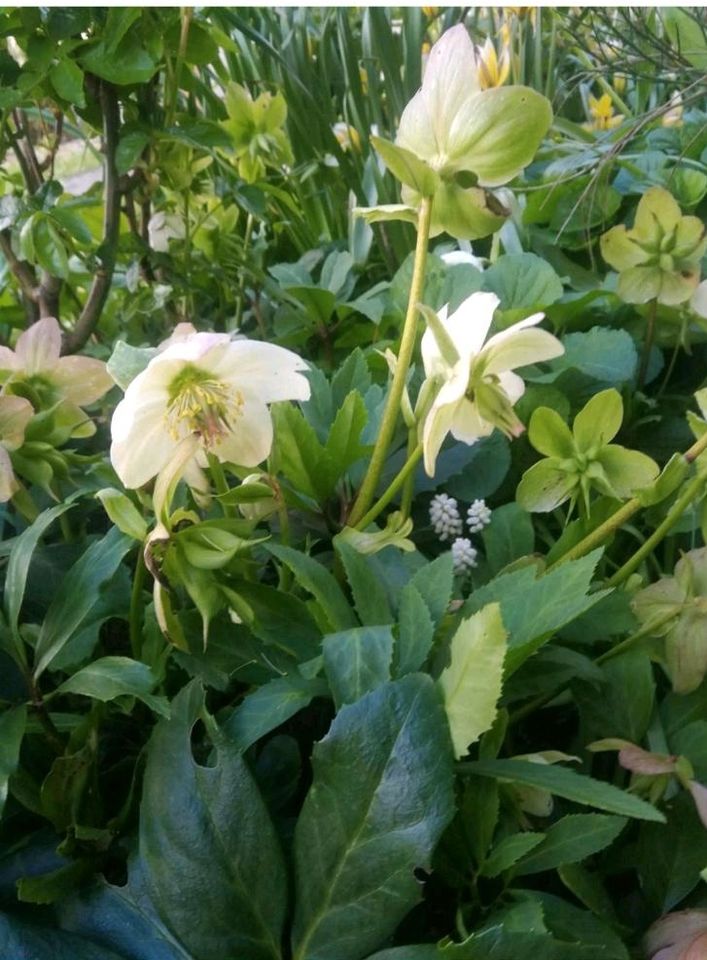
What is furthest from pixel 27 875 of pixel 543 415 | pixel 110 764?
pixel 543 415

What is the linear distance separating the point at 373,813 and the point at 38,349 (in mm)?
314

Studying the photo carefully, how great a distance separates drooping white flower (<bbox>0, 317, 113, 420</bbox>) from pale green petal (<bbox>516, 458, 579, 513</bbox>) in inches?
9.3

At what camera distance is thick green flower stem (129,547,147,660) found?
1.28ft

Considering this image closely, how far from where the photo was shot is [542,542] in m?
0.59

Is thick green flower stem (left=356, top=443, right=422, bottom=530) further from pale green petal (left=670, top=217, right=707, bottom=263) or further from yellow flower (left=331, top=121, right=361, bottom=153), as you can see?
yellow flower (left=331, top=121, right=361, bottom=153)

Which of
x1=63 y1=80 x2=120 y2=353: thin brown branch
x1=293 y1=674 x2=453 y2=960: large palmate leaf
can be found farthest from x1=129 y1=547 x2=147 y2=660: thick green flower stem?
x1=63 y1=80 x2=120 y2=353: thin brown branch

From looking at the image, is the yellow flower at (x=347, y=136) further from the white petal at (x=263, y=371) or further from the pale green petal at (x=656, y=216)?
the white petal at (x=263, y=371)

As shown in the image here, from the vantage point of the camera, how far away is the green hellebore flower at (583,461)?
1.49 ft

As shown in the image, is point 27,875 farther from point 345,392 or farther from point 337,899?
point 345,392

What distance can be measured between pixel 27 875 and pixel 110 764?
0.07m

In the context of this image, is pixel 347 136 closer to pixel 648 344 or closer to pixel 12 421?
pixel 648 344

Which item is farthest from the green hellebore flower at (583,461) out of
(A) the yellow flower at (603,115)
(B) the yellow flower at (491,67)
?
(A) the yellow flower at (603,115)

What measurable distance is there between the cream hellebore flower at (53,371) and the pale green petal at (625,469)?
277 mm

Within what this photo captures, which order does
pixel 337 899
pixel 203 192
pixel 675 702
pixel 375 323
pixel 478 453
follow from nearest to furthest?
pixel 337 899
pixel 675 702
pixel 478 453
pixel 375 323
pixel 203 192
